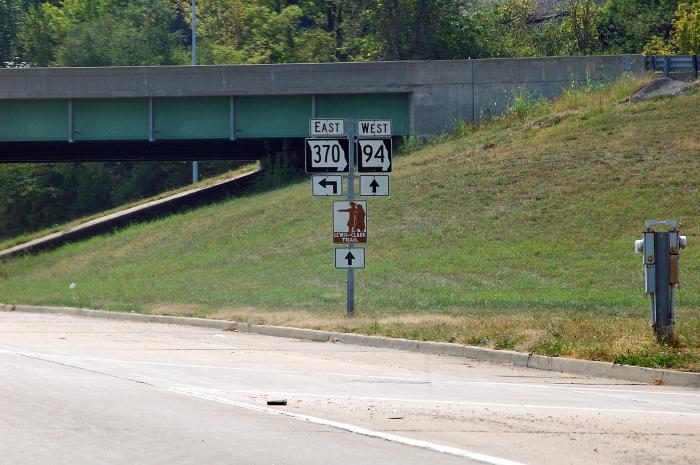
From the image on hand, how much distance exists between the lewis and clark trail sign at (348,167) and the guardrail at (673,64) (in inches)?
1098

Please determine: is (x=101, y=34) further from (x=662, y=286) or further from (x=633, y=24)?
(x=662, y=286)

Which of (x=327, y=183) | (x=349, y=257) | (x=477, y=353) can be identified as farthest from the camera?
(x=327, y=183)

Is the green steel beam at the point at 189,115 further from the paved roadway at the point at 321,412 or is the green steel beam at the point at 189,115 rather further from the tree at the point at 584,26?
the tree at the point at 584,26

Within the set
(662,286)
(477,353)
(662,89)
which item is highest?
(662,89)

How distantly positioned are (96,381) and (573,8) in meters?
71.6

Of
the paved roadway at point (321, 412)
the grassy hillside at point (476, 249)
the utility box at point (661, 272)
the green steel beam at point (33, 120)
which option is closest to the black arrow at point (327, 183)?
the grassy hillside at point (476, 249)

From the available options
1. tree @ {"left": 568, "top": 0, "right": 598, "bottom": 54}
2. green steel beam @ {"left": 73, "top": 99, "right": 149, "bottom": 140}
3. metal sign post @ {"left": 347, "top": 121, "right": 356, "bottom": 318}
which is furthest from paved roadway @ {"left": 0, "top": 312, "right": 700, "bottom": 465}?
tree @ {"left": 568, "top": 0, "right": 598, "bottom": 54}

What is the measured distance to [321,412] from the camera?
11.0 meters

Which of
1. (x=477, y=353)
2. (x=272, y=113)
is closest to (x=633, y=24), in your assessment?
(x=272, y=113)

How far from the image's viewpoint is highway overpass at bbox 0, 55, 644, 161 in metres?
45.9

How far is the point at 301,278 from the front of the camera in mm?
31781

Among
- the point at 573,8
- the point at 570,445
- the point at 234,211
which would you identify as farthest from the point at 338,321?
the point at 573,8

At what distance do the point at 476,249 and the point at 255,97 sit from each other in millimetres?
17251

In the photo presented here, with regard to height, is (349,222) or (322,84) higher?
(322,84)
